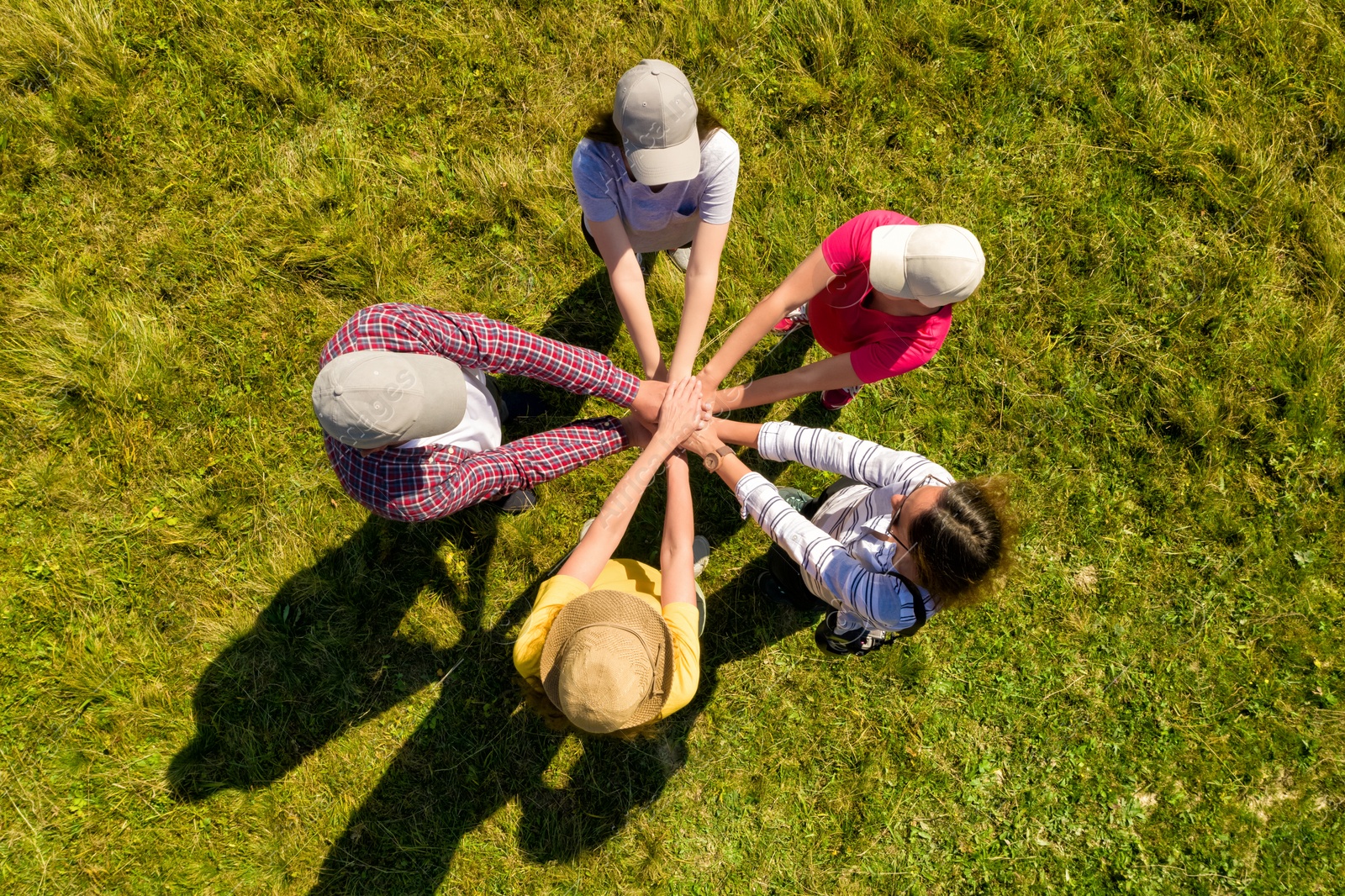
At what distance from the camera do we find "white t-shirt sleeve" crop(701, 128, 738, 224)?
10.7 feet

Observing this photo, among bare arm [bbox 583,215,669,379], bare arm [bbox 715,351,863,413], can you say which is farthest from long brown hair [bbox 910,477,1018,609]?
bare arm [bbox 583,215,669,379]

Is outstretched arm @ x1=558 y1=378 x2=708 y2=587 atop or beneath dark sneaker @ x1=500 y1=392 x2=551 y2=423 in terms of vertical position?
atop

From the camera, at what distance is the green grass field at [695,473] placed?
427 centimetres

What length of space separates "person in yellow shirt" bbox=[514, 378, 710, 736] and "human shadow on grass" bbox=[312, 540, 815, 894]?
1419 mm

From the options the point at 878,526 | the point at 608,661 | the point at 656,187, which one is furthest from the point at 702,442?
the point at 608,661

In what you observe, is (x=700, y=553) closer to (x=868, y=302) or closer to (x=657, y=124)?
(x=868, y=302)

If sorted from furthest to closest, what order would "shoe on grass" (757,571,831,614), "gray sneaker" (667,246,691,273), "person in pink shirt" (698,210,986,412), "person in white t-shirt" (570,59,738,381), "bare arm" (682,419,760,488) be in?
1. "gray sneaker" (667,246,691,273)
2. "shoe on grass" (757,571,831,614)
3. "bare arm" (682,419,760,488)
4. "person in white t-shirt" (570,59,738,381)
5. "person in pink shirt" (698,210,986,412)

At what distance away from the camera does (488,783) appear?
14.2ft

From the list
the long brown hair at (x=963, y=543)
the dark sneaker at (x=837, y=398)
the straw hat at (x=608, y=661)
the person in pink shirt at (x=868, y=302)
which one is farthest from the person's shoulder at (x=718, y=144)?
the straw hat at (x=608, y=661)

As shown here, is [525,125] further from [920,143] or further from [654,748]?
[654,748]

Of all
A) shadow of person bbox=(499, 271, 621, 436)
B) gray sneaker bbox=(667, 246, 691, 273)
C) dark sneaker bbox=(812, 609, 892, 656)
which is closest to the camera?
dark sneaker bbox=(812, 609, 892, 656)

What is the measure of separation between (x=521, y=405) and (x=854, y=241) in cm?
236

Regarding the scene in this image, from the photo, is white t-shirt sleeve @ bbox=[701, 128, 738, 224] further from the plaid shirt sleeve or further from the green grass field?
Answer: the green grass field

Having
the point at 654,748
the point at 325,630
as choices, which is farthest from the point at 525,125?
the point at 654,748
